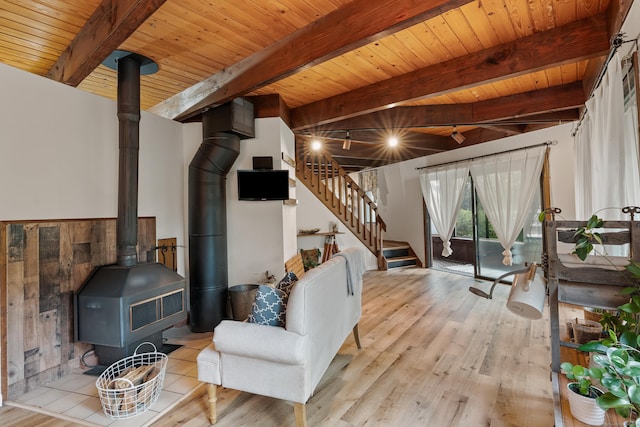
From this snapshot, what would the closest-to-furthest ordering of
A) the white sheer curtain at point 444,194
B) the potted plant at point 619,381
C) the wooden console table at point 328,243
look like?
the potted plant at point 619,381
the white sheer curtain at point 444,194
the wooden console table at point 328,243

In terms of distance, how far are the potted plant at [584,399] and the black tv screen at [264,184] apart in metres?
2.93

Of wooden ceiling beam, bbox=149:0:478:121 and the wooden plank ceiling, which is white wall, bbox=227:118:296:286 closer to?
the wooden plank ceiling

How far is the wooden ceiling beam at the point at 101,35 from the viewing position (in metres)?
1.78

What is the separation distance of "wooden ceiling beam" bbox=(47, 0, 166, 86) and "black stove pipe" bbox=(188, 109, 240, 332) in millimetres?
1261

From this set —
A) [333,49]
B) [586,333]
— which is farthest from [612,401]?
[333,49]

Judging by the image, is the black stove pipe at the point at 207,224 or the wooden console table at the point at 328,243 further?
the wooden console table at the point at 328,243

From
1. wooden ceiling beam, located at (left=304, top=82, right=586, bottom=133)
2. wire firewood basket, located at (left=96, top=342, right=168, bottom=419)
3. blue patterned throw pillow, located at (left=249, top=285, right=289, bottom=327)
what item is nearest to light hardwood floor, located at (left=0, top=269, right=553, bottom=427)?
wire firewood basket, located at (left=96, top=342, right=168, bottom=419)

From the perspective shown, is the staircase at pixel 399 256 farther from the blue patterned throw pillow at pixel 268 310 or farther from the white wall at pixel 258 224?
the blue patterned throw pillow at pixel 268 310

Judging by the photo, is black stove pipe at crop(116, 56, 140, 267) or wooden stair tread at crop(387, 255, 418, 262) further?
wooden stair tread at crop(387, 255, 418, 262)

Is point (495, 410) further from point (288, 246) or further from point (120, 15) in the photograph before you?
point (120, 15)

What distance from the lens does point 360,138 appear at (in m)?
5.39

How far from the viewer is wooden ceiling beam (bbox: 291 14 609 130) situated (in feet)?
7.32

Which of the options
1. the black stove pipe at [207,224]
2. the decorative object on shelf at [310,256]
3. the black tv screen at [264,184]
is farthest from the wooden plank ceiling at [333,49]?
the decorative object on shelf at [310,256]

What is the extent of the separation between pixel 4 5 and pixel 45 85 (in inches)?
21.9
